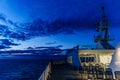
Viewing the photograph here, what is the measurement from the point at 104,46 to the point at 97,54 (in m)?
2.52

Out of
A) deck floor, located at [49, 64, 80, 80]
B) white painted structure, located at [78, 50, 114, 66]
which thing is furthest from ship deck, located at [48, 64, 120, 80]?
white painted structure, located at [78, 50, 114, 66]

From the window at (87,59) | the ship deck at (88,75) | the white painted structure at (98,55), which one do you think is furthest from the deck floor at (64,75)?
the window at (87,59)

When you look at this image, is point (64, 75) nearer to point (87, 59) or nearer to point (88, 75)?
point (88, 75)

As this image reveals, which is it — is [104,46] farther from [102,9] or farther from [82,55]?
[102,9]

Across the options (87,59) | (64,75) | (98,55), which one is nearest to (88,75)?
(64,75)

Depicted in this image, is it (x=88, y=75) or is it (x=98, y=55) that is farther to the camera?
(x=98, y=55)

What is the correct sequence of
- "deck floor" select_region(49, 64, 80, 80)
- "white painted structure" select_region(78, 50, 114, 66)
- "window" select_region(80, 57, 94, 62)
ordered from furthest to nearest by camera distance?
"window" select_region(80, 57, 94, 62), "white painted structure" select_region(78, 50, 114, 66), "deck floor" select_region(49, 64, 80, 80)

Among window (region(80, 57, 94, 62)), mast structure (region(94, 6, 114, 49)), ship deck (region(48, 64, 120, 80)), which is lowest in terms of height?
ship deck (region(48, 64, 120, 80))

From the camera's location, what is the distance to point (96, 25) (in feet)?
118

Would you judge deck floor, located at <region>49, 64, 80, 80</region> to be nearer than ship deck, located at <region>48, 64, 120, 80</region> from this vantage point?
No

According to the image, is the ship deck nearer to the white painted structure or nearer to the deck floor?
the deck floor

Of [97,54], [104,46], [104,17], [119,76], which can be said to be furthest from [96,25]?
[119,76]

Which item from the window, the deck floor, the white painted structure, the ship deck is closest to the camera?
the ship deck

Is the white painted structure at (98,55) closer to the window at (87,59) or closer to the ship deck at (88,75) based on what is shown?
the window at (87,59)
